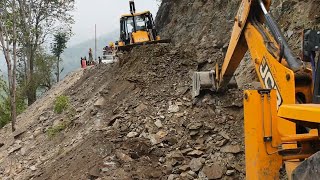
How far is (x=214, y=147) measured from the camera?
20.7 feet

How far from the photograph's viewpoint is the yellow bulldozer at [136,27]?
1410cm

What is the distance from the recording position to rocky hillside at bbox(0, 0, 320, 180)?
20.4 ft

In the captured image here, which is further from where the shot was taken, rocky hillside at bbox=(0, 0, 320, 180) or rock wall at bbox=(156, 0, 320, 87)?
rock wall at bbox=(156, 0, 320, 87)

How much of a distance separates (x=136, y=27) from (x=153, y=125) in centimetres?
804

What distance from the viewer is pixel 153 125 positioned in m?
7.21

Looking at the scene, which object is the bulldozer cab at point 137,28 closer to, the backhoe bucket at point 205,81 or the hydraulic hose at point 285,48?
the backhoe bucket at point 205,81

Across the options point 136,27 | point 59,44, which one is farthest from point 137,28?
point 59,44

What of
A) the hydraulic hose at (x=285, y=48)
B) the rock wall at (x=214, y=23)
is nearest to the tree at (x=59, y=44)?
the rock wall at (x=214, y=23)

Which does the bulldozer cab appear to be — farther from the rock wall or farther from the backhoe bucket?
the backhoe bucket

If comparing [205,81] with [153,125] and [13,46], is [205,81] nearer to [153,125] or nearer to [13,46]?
[153,125]

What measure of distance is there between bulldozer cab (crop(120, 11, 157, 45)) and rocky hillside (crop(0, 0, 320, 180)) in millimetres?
2424

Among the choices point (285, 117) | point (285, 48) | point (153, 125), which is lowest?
point (153, 125)

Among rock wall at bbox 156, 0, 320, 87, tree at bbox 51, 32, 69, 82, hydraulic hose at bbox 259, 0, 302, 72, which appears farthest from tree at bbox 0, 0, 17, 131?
tree at bbox 51, 32, 69, 82

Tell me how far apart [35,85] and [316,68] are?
78.1 feet
